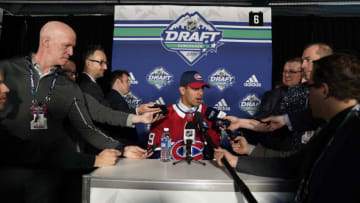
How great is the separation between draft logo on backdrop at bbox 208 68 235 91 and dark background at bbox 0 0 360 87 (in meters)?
1.49

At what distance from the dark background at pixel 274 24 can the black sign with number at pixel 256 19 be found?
800 millimetres

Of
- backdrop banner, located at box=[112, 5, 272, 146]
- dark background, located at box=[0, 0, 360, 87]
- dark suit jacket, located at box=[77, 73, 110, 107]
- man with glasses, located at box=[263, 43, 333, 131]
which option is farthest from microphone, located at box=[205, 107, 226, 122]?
dark background, located at box=[0, 0, 360, 87]

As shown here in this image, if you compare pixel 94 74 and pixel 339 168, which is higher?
pixel 94 74

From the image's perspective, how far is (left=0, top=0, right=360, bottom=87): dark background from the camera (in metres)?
5.22

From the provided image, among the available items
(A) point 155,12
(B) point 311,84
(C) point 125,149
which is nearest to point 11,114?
(C) point 125,149

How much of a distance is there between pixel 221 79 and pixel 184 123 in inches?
72.5

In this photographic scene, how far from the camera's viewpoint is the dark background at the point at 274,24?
522 cm

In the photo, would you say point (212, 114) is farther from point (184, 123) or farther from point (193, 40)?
point (193, 40)

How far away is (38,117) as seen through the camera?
1.78m

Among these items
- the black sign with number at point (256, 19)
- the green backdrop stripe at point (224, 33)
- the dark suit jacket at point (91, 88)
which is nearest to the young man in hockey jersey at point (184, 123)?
the dark suit jacket at point (91, 88)

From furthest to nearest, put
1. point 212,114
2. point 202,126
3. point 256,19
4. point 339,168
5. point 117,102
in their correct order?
point 256,19
point 117,102
point 212,114
point 202,126
point 339,168

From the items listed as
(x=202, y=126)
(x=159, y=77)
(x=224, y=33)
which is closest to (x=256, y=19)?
(x=224, y=33)

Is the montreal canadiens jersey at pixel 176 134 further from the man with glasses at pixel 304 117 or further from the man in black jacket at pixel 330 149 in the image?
the man in black jacket at pixel 330 149

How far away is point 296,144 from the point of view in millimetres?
2131
